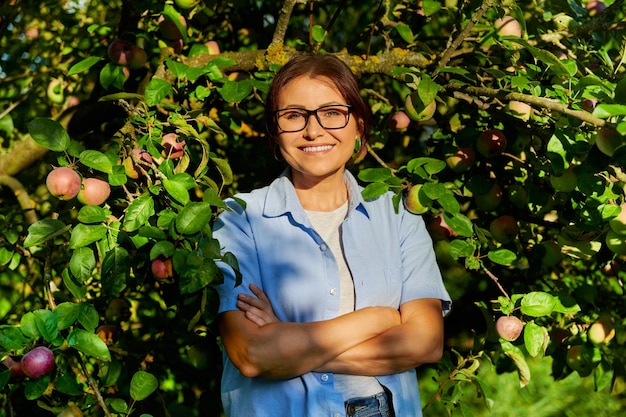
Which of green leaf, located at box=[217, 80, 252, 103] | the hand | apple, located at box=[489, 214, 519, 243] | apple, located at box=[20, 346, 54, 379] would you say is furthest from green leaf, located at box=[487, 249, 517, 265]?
apple, located at box=[20, 346, 54, 379]

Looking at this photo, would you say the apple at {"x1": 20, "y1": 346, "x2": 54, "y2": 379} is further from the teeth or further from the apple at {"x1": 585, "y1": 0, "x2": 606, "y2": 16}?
the apple at {"x1": 585, "y1": 0, "x2": 606, "y2": 16}

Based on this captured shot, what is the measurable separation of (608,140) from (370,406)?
0.67 m

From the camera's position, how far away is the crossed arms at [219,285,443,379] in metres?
1.47

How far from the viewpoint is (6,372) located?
1.38m

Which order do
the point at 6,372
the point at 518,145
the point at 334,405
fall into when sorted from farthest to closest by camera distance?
the point at 518,145
the point at 334,405
the point at 6,372

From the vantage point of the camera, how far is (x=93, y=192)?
4.85ft

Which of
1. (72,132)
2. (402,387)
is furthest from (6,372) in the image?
(72,132)

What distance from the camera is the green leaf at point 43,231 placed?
1425 mm

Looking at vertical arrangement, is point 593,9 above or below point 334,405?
above

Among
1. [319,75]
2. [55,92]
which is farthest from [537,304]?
[55,92]

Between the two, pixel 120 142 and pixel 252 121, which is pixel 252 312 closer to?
pixel 120 142

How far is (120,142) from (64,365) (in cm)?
45

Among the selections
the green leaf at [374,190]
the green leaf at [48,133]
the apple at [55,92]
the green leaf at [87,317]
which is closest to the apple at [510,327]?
the green leaf at [374,190]

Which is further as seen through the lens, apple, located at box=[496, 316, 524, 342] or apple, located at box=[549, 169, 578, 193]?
apple, located at box=[496, 316, 524, 342]
